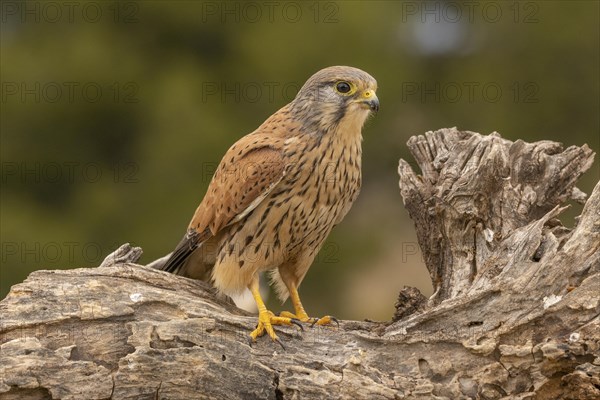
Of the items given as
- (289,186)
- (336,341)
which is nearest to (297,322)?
(336,341)

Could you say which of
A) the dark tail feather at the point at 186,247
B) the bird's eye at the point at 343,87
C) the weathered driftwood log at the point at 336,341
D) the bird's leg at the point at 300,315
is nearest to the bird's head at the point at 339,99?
the bird's eye at the point at 343,87

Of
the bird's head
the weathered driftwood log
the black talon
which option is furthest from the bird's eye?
the black talon

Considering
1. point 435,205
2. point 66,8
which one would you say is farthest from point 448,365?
point 66,8

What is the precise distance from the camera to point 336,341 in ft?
15.9

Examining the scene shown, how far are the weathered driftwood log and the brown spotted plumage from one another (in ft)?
1.60

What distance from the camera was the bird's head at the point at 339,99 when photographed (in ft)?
17.8

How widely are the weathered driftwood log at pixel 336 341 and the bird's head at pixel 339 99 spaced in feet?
2.81

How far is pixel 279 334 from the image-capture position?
492 centimetres

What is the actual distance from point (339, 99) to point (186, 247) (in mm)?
1314

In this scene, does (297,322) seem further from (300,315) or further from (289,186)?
(289,186)

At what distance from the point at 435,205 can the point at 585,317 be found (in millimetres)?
1193

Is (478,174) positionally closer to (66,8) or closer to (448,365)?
(448,365)

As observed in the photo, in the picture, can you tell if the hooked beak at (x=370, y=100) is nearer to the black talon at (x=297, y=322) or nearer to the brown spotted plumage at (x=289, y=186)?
the brown spotted plumage at (x=289, y=186)

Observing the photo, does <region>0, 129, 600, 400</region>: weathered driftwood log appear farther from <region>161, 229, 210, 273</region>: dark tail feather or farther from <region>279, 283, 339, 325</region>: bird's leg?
<region>161, 229, 210, 273</region>: dark tail feather
